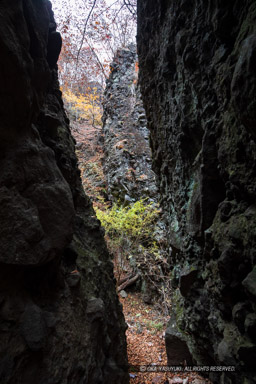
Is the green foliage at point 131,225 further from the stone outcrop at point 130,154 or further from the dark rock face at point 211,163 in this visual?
the dark rock face at point 211,163

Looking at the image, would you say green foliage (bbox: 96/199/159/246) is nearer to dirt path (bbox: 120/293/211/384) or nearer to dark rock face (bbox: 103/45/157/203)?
dark rock face (bbox: 103/45/157/203)

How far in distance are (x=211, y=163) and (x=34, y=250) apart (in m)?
1.91

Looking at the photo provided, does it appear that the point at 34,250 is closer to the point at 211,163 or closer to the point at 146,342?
the point at 211,163

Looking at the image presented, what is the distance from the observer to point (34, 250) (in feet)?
5.58

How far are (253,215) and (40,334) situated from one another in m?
1.86

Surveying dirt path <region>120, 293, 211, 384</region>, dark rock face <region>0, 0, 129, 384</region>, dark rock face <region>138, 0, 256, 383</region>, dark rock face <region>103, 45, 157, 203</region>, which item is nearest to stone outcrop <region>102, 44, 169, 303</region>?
dark rock face <region>103, 45, 157, 203</region>

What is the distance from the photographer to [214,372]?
2.54 metres

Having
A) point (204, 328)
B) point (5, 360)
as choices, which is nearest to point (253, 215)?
point (204, 328)

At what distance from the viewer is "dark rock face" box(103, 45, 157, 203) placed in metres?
9.59

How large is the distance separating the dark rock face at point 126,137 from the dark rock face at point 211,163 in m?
5.58

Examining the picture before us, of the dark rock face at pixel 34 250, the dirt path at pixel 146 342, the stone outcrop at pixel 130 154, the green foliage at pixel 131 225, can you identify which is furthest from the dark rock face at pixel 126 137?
the dark rock face at pixel 34 250

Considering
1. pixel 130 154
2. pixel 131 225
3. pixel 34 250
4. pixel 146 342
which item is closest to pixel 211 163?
pixel 34 250

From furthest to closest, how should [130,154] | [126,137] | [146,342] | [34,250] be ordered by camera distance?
[126,137] < [130,154] < [146,342] < [34,250]

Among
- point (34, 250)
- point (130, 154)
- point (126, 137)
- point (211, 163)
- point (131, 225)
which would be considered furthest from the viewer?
point (126, 137)
